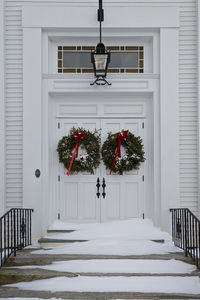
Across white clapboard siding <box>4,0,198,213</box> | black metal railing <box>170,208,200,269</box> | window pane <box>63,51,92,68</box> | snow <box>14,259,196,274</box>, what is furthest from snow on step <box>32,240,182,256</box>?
window pane <box>63,51,92,68</box>

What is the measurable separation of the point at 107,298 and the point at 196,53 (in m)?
5.33

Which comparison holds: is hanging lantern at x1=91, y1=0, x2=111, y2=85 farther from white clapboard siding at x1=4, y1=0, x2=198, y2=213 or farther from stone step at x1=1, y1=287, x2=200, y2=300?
stone step at x1=1, y1=287, x2=200, y2=300

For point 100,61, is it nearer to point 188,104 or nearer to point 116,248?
point 188,104

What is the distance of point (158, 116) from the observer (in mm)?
7676

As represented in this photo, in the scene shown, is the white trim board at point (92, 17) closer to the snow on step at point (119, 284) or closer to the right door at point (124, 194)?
the right door at point (124, 194)

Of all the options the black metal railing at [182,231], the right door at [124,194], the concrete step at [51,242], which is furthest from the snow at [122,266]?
the right door at [124,194]

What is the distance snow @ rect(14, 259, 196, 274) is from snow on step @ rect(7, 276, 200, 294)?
0.28 metres

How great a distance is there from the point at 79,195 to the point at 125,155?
133 centimetres

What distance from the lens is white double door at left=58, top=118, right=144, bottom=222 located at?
789 centimetres

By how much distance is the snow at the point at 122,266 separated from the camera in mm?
5355

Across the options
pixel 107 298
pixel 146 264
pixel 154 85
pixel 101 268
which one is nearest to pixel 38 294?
pixel 107 298

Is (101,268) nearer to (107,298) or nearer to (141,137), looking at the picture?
(107,298)

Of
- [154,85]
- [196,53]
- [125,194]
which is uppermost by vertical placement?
[196,53]

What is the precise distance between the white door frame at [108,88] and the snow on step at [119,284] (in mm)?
2534
